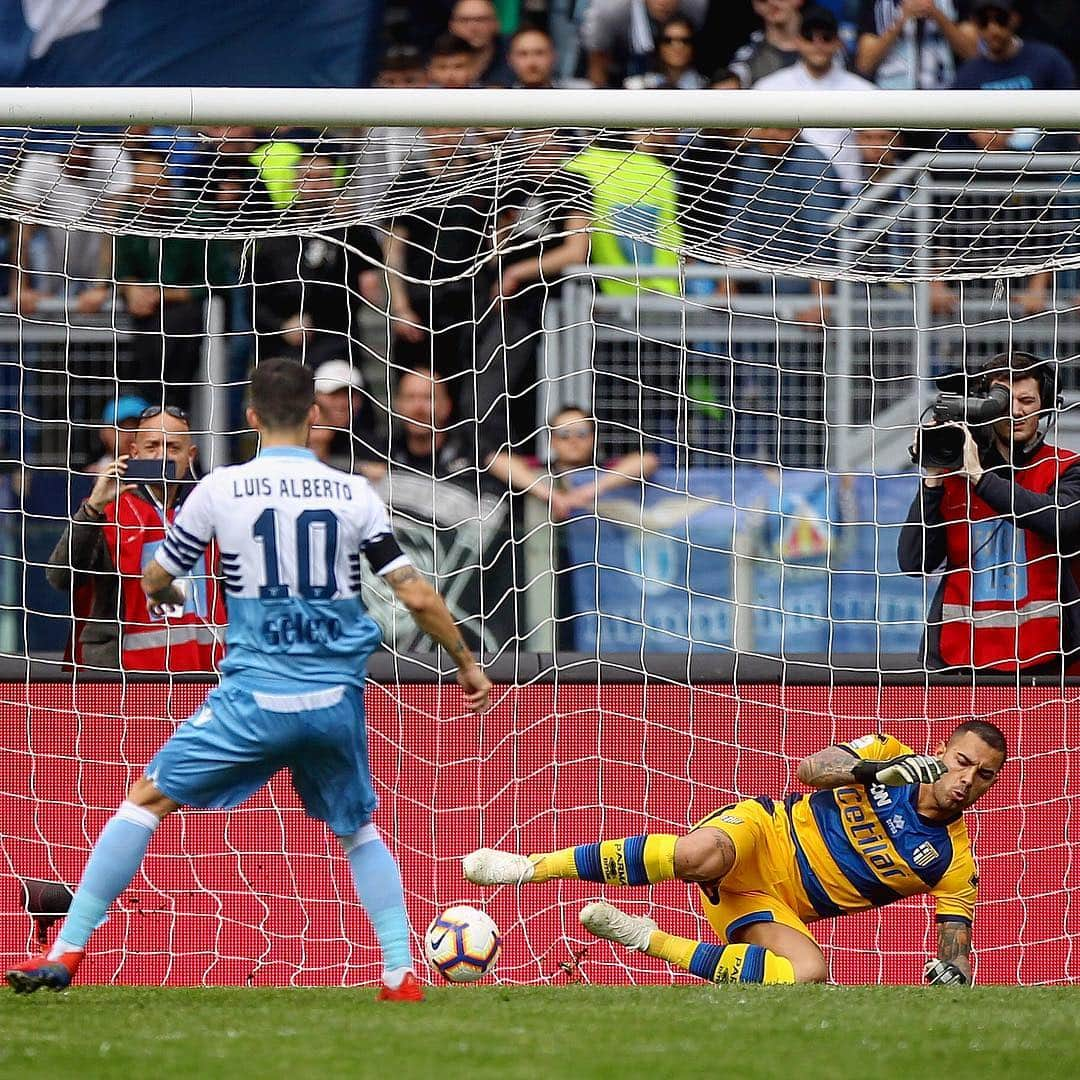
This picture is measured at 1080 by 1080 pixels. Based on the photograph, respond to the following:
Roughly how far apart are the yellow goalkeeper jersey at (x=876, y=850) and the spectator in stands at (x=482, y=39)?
541cm

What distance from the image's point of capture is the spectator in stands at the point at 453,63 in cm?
1010

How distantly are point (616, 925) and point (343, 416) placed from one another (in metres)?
2.99

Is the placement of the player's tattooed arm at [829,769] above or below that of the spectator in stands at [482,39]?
below

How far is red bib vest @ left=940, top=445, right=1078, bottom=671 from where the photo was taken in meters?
6.95

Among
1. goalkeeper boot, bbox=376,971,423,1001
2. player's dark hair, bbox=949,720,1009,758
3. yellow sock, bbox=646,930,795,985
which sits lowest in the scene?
yellow sock, bbox=646,930,795,985

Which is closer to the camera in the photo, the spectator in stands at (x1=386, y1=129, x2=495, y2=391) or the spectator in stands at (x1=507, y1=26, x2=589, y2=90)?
the spectator in stands at (x1=386, y1=129, x2=495, y2=391)

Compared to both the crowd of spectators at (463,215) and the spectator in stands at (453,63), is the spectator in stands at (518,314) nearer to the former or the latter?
the crowd of spectators at (463,215)

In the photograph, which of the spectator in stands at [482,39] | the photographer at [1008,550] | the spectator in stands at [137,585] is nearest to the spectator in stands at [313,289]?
the spectator in stands at [137,585]

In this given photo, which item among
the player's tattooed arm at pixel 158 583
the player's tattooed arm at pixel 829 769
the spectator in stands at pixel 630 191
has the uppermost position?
the spectator in stands at pixel 630 191

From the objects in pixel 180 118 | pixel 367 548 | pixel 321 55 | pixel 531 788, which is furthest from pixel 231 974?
pixel 321 55

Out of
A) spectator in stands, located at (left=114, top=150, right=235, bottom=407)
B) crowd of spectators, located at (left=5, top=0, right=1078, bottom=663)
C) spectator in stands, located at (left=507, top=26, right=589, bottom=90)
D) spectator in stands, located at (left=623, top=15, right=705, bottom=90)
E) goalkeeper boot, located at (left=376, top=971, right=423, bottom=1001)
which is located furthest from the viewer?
spectator in stands, located at (left=623, top=15, right=705, bottom=90)

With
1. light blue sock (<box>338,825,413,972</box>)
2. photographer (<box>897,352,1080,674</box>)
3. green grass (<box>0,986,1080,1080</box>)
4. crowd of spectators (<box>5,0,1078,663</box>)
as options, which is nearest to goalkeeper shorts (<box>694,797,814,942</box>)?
green grass (<box>0,986,1080,1080</box>)

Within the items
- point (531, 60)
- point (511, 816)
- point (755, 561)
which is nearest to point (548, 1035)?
point (511, 816)

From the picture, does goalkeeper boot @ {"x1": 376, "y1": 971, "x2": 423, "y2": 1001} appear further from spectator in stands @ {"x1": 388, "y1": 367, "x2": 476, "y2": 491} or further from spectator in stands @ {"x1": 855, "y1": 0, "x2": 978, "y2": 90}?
spectator in stands @ {"x1": 855, "y1": 0, "x2": 978, "y2": 90}
